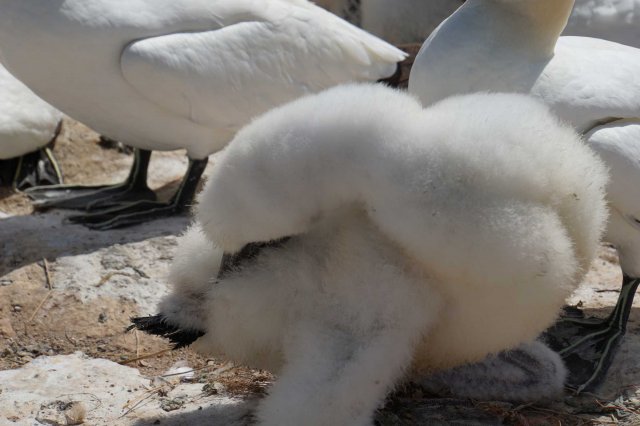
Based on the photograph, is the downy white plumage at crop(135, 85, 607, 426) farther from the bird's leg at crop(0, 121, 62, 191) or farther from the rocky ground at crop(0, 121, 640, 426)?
the bird's leg at crop(0, 121, 62, 191)

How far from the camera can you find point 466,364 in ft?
12.2

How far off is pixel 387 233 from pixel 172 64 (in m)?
2.54

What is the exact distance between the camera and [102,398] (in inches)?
153

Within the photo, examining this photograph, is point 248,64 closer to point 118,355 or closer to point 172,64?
point 172,64

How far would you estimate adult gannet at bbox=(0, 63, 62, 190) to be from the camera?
6.14 m

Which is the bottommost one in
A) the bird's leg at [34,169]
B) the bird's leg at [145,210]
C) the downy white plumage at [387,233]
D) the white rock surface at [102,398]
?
the bird's leg at [34,169]

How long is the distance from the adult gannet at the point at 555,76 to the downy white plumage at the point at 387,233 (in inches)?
29.4

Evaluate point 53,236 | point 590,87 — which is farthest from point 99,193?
point 590,87

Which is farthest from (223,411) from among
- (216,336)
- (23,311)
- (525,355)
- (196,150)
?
(196,150)

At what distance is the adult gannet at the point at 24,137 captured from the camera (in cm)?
614

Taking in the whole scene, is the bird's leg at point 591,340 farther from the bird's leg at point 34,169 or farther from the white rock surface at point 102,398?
the bird's leg at point 34,169

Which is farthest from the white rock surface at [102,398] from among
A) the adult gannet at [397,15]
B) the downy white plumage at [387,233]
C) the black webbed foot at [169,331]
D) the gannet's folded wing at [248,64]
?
the adult gannet at [397,15]

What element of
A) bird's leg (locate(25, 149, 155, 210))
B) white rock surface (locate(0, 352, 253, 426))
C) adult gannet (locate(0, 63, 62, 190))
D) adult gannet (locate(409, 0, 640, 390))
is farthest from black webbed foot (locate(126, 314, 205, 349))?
adult gannet (locate(0, 63, 62, 190))

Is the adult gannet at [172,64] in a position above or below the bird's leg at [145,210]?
above
